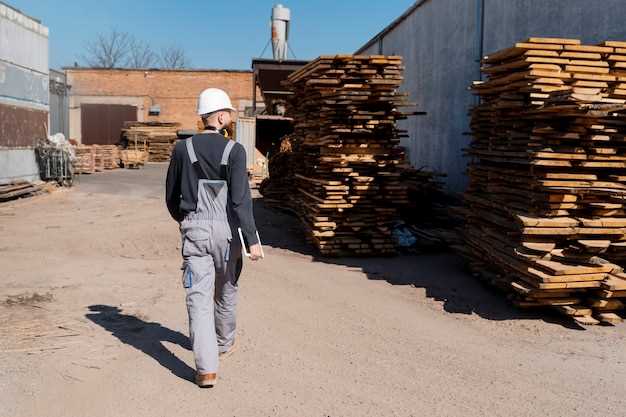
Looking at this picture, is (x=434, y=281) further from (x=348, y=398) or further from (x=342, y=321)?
(x=348, y=398)

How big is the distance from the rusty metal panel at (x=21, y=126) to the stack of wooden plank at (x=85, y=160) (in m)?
4.44

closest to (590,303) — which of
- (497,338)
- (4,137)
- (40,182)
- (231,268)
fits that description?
(497,338)

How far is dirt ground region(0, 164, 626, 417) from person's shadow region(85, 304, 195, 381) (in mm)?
18

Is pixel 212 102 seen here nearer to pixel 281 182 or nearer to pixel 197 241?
pixel 197 241

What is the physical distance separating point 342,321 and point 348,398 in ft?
6.42

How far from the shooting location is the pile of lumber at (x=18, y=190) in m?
15.7

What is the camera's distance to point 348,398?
14.3ft

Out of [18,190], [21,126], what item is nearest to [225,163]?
[18,190]

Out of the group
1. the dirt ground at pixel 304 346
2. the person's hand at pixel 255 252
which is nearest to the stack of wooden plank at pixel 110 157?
the dirt ground at pixel 304 346

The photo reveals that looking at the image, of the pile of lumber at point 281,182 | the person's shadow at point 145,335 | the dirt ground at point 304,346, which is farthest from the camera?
the pile of lumber at point 281,182

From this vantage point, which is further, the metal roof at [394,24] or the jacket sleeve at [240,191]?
the metal roof at [394,24]

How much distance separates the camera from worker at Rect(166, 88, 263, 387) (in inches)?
178

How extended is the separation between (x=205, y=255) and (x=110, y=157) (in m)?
24.4

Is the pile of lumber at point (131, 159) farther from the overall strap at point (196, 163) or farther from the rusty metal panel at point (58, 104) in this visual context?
the overall strap at point (196, 163)
